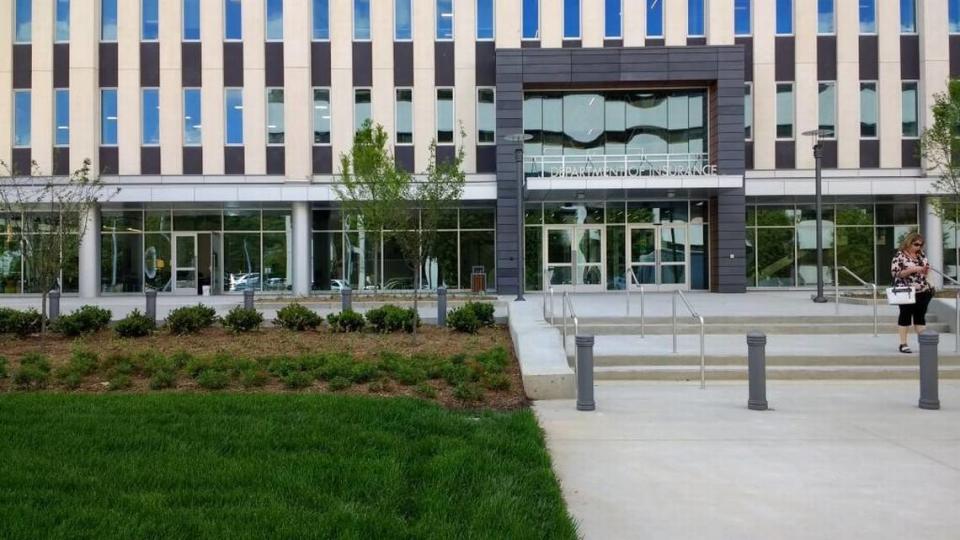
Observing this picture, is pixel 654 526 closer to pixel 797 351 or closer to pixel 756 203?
pixel 797 351

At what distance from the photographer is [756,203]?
1114 inches

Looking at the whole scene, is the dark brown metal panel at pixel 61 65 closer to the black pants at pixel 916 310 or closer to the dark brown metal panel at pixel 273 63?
the dark brown metal panel at pixel 273 63

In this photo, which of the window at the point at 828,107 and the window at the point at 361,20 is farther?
Result: the window at the point at 361,20

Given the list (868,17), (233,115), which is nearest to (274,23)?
(233,115)

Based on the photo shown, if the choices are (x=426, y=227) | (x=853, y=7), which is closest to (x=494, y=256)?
(x=426, y=227)

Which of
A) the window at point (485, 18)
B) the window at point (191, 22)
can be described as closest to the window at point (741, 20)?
the window at point (485, 18)

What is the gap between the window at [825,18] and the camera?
27562 mm

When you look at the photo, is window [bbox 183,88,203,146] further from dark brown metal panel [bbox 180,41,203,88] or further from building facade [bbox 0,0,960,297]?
dark brown metal panel [bbox 180,41,203,88]

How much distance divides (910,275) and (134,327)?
12.8 metres

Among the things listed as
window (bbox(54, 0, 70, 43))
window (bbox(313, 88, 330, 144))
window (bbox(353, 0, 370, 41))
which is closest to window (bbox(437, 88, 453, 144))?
window (bbox(353, 0, 370, 41))

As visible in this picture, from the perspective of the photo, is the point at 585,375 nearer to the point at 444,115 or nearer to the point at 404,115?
the point at 444,115

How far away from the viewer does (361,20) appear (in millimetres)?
28094

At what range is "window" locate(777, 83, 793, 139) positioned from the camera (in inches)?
1088

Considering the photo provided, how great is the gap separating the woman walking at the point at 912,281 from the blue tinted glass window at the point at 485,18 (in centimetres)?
1890
